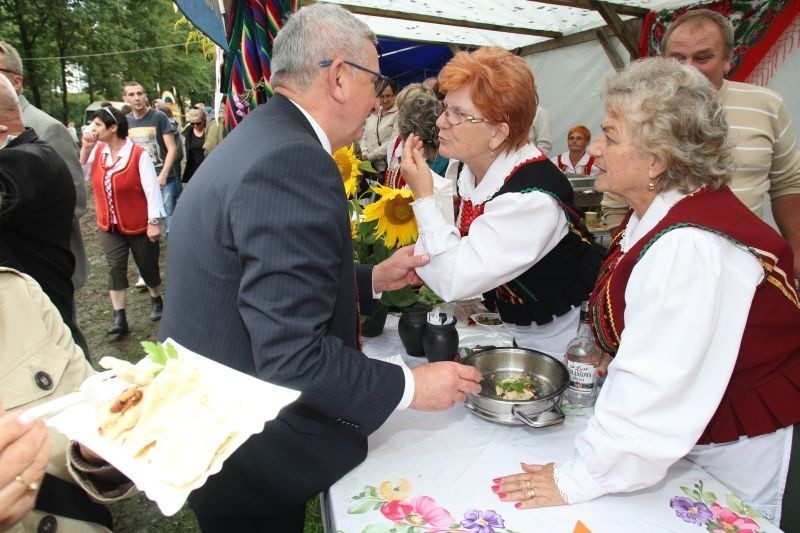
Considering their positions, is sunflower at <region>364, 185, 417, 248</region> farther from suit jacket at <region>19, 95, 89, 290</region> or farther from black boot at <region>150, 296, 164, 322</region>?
black boot at <region>150, 296, 164, 322</region>

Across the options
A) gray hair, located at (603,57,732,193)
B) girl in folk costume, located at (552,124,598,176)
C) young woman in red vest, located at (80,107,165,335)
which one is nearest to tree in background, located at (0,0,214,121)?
young woman in red vest, located at (80,107,165,335)

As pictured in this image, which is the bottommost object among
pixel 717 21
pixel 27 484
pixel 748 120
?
pixel 27 484

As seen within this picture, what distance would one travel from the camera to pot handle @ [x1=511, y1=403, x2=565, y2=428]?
133cm

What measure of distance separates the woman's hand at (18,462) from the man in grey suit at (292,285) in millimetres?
394

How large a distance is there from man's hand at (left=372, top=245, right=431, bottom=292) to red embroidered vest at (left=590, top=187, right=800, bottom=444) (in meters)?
0.71

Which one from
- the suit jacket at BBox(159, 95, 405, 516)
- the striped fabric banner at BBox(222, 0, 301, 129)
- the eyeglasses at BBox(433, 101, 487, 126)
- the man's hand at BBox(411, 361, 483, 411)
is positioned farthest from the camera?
the striped fabric banner at BBox(222, 0, 301, 129)

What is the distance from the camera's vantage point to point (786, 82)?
4035 mm

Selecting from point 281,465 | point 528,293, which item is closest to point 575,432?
point 528,293

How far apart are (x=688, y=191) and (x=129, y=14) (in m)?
28.5

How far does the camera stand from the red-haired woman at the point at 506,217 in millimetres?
1762

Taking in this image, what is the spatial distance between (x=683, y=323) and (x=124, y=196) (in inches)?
186

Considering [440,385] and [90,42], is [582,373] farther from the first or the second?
[90,42]

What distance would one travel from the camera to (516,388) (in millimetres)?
1532

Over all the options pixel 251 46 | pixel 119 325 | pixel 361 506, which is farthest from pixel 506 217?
pixel 119 325
